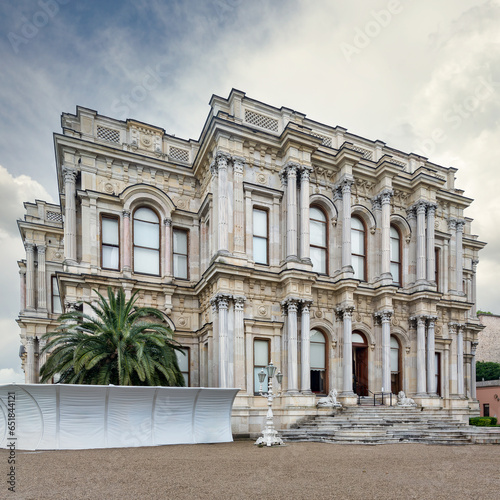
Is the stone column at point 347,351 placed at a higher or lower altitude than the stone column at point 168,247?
lower

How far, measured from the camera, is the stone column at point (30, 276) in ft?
89.3

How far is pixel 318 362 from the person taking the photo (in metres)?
18.7

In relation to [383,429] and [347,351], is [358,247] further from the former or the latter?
[383,429]

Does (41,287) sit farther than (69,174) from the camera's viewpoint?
Yes

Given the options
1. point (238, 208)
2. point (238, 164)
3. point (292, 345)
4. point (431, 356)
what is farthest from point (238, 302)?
point (431, 356)

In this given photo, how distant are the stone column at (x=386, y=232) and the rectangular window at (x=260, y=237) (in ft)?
20.0

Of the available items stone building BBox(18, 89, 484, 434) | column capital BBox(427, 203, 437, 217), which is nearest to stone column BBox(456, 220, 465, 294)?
stone building BBox(18, 89, 484, 434)

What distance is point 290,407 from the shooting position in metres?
16.2

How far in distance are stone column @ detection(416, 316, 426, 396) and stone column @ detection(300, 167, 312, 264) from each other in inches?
277

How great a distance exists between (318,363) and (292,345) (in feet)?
8.20

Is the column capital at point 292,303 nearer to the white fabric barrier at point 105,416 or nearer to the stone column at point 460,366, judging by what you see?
the white fabric barrier at point 105,416

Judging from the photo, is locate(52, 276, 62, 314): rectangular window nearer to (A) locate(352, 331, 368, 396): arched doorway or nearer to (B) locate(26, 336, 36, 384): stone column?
(B) locate(26, 336, 36, 384): stone column

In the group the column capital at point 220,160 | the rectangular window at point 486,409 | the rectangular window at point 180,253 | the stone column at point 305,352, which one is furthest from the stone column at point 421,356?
the rectangular window at point 486,409

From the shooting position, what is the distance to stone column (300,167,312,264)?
1806 centimetres
